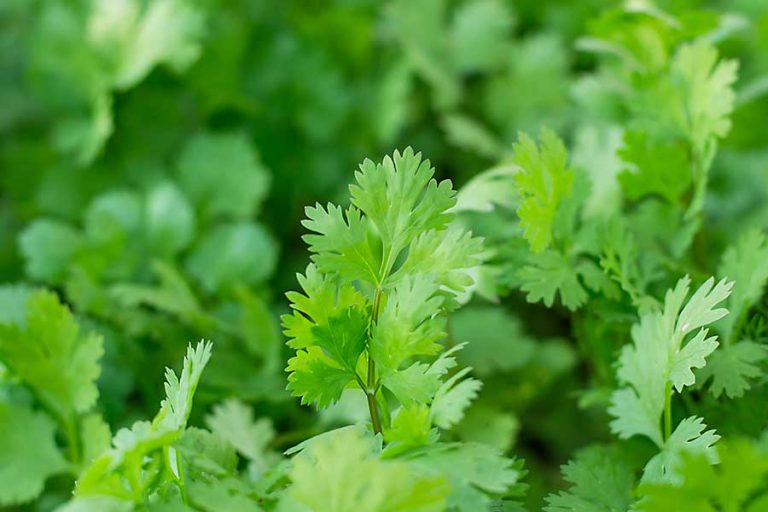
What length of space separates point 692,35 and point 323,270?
40 centimetres

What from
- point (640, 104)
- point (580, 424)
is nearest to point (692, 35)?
point (640, 104)

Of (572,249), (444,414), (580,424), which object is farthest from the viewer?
(580,424)

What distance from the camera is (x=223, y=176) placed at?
930mm

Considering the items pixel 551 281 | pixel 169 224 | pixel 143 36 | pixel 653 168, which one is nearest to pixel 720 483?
pixel 551 281

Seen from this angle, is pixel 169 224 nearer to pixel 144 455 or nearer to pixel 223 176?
pixel 223 176

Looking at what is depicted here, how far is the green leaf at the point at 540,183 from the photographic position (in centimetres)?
60

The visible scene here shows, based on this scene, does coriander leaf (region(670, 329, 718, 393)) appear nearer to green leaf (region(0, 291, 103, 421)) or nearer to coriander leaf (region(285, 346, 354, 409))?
coriander leaf (region(285, 346, 354, 409))

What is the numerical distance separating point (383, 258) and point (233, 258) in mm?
333

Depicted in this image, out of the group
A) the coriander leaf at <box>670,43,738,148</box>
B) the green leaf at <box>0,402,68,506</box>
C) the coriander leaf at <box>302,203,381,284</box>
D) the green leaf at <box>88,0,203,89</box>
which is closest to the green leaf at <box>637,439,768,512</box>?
the coriander leaf at <box>302,203,381,284</box>

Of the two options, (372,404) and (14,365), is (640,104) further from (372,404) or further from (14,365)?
(14,365)

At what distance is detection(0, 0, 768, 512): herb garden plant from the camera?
52cm

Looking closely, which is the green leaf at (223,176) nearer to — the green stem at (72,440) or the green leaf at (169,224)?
the green leaf at (169,224)

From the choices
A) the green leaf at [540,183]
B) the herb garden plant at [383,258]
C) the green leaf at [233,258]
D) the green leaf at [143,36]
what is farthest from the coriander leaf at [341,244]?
the green leaf at [143,36]

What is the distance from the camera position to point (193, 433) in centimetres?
56
